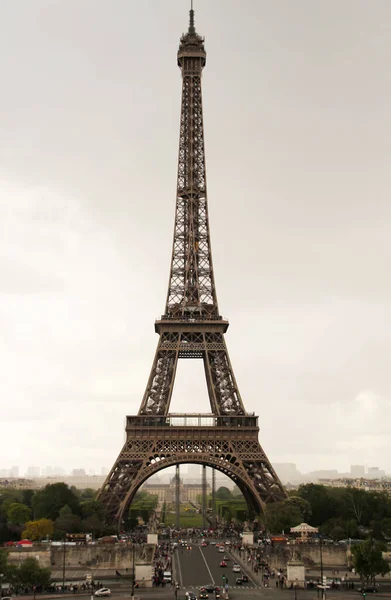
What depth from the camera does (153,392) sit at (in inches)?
2943

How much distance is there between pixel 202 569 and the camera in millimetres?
56250

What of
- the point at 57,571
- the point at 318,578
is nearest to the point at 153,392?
the point at 57,571

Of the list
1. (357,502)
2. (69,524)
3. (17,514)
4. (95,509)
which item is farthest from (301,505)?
(17,514)

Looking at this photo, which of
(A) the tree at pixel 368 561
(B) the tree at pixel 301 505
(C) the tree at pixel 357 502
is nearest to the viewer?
(A) the tree at pixel 368 561

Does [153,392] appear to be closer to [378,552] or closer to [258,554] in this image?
[258,554]

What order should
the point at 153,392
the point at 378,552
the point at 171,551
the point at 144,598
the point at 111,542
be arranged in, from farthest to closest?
the point at 153,392, the point at 171,551, the point at 111,542, the point at 378,552, the point at 144,598

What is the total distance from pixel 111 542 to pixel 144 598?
1732 centimetres

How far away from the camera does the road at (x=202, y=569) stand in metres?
50.0

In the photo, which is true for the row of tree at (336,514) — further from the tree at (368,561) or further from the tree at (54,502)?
the tree at (54,502)

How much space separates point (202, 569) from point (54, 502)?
29.6 metres

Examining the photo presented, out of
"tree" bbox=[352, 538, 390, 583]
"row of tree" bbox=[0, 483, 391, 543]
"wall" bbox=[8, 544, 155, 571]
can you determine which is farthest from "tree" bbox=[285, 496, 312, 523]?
"tree" bbox=[352, 538, 390, 583]

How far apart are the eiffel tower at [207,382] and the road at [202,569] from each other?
25.4 ft

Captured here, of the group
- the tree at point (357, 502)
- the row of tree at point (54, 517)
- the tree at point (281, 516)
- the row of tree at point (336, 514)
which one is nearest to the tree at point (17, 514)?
the row of tree at point (54, 517)

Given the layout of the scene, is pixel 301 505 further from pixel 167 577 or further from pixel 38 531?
pixel 38 531
